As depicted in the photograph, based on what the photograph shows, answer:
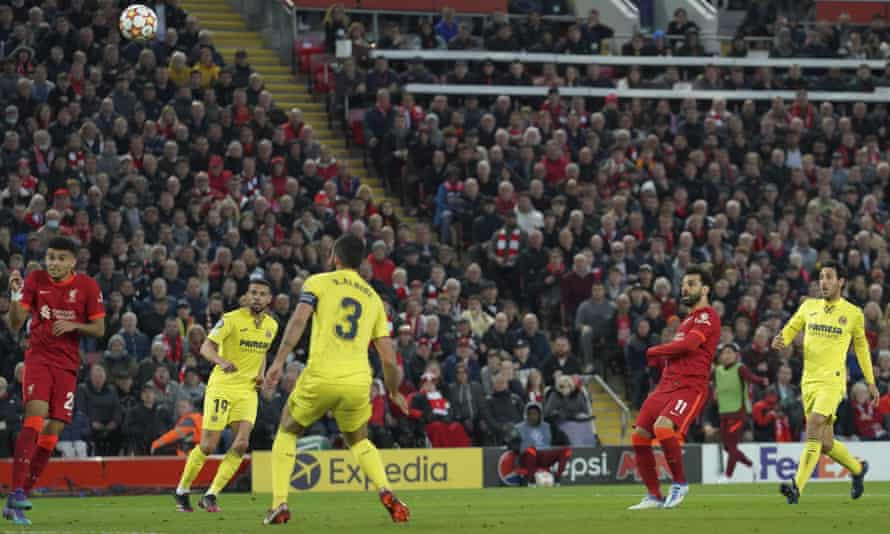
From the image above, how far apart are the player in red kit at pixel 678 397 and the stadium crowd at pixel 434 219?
8702 mm

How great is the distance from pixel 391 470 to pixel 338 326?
37.1 ft

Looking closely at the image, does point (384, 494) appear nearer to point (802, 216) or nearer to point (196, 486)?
point (196, 486)

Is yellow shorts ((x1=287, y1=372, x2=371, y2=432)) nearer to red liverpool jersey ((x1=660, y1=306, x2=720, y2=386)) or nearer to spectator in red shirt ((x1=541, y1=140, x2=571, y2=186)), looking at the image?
red liverpool jersey ((x1=660, y1=306, x2=720, y2=386))

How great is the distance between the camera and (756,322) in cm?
2909

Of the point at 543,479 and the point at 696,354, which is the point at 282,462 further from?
the point at 543,479

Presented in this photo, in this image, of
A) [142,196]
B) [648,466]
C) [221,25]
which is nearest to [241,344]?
[648,466]

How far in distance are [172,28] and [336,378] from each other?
1754 centimetres

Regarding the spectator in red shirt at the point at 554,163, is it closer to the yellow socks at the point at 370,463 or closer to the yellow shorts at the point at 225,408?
the yellow shorts at the point at 225,408

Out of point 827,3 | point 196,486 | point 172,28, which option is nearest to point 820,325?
point 196,486

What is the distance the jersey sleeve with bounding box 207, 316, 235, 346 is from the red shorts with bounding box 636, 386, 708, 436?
411 cm

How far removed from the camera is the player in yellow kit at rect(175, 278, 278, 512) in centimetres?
1753

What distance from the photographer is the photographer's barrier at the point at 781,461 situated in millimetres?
26250

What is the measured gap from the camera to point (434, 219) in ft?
100

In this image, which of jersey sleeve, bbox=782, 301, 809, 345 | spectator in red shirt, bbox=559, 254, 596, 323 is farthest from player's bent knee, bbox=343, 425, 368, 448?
spectator in red shirt, bbox=559, 254, 596, 323
